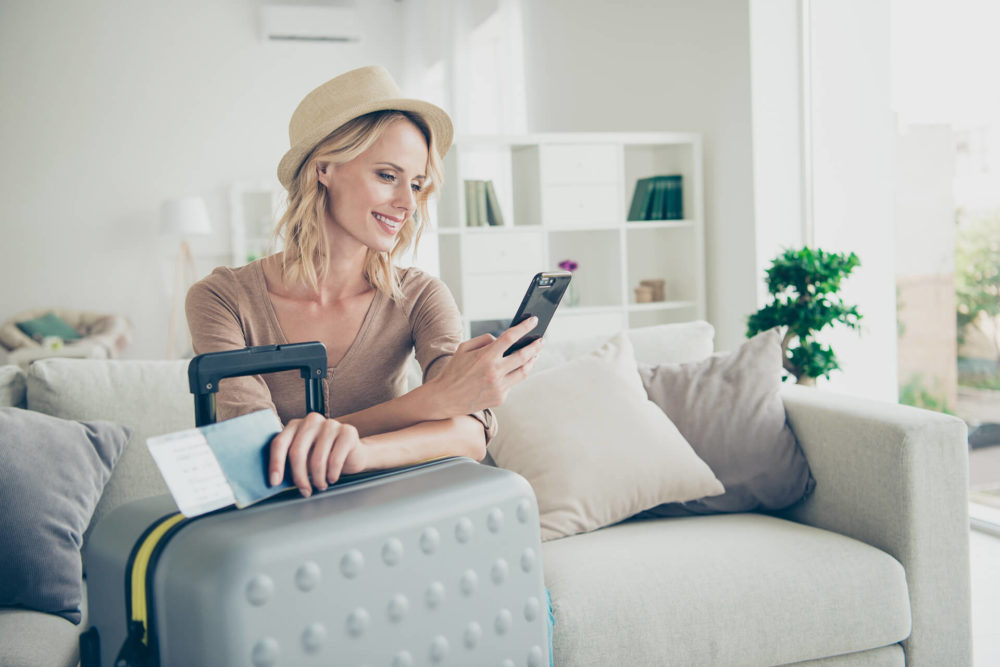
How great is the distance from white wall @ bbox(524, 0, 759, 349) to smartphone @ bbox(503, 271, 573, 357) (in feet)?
8.82

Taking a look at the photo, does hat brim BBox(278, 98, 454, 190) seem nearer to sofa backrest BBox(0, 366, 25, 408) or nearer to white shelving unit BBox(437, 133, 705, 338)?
sofa backrest BBox(0, 366, 25, 408)

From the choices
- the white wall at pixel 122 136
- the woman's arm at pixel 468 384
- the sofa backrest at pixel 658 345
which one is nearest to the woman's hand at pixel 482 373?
the woman's arm at pixel 468 384

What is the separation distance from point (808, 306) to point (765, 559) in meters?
1.24

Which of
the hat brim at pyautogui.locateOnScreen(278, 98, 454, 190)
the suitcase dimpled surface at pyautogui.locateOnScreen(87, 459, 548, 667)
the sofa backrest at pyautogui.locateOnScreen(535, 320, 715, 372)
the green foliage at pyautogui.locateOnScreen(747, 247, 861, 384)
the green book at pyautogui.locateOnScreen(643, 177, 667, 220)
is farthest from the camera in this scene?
the green book at pyautogui.locateOnScreen(643, 177, 667, 220)

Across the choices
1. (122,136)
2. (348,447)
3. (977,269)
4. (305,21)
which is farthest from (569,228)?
(122,136)

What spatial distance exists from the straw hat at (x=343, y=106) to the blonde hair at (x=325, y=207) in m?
0.02

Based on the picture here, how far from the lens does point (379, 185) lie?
1.27 meters

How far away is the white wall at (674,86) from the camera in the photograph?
360 centimetres

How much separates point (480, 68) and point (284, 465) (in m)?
5.29

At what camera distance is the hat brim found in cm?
122

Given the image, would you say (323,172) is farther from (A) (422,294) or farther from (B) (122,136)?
(B) (122,136)

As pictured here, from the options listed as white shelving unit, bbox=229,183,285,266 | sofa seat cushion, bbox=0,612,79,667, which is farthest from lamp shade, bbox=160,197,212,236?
Result: sofa seat cushion, bbox=0,612,79,667

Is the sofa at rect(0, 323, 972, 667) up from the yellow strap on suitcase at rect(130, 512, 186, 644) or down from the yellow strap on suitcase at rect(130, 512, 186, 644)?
down

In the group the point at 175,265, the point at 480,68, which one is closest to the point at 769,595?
the point at 480,68
